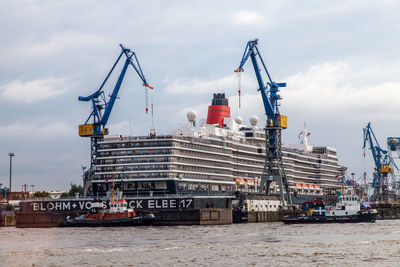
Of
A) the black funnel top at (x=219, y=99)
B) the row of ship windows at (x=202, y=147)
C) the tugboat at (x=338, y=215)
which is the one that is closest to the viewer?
the tugboat at (x=338, y=215)

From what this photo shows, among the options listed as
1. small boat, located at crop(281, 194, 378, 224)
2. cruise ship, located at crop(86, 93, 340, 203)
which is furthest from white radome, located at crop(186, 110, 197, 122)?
small boat, located at crop(281, 194, 378, 224)

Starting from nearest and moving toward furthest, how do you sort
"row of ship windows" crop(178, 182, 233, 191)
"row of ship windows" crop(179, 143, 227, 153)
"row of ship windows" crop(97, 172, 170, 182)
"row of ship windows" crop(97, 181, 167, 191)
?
"row of ship windows" crop(97, 181, 167, 191) < "row of ship windows" crop(97, 172, 170, 182) < "row of ship windows" crop(178, 182, 233, 191) < "row of ship windows" crop(179, 143, 227, 153)

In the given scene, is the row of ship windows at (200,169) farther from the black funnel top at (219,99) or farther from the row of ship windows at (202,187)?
the black funnel top at (219,99)

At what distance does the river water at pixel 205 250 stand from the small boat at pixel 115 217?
75.7 ft

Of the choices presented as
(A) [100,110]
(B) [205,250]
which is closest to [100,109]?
(A) [100,110]

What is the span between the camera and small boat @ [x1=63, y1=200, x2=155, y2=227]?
359 ft

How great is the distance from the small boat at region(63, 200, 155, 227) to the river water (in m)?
23.1

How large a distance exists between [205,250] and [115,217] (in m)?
47.7

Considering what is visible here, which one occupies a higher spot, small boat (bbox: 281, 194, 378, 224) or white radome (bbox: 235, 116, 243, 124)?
white radome (bbox: 235, 116, 243, 124)

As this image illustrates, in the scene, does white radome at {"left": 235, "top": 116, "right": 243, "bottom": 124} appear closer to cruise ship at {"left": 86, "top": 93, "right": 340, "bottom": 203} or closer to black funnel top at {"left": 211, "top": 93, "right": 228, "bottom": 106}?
black funnel top at {"left": 211, "top": 93, "right": 228, "bottom": 106}

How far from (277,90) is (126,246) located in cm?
8895

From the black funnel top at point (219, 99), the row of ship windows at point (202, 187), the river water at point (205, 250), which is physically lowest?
the river water at point (205, 250)

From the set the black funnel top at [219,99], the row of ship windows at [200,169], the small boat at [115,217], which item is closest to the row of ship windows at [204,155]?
the row of ship windows at [200,169]

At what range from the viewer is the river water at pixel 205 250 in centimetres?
5641
